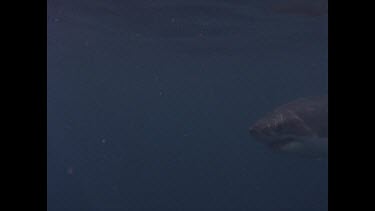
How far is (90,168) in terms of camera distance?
400 feet

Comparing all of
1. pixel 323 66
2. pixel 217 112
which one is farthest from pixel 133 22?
pixel 217 112

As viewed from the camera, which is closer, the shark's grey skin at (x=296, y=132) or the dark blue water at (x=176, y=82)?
the shark's grey skin at (x=296, y=132)

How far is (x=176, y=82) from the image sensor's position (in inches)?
2361

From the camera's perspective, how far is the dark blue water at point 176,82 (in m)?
24.2

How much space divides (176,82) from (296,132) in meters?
48.2

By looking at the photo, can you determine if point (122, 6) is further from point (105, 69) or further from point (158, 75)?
point (158, 75)

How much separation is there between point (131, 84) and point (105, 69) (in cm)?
1388

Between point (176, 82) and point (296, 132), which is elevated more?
point (296, 132)

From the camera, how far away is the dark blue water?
24250 millimetres

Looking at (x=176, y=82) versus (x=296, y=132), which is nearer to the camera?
(x=296, y=132)

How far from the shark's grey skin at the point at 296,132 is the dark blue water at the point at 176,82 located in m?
9.13

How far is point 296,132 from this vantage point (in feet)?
39.7

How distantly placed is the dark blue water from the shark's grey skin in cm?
913
